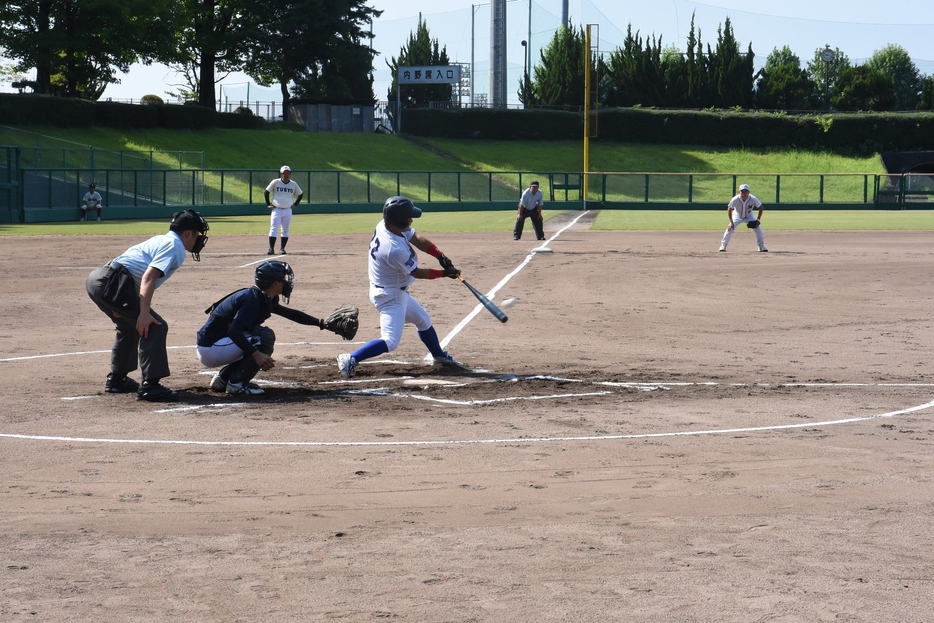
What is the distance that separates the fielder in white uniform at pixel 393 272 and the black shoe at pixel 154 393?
1.69m

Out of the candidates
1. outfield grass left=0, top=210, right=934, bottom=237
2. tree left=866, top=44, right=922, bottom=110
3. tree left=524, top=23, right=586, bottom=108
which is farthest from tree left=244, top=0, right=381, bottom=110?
tree left=866, top=44, right=922, bottom=110

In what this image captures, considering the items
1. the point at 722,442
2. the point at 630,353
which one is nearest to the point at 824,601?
the point at 722,442

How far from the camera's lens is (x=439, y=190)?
2084 inches

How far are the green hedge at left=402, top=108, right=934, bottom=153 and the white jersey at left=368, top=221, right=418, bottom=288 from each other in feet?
202

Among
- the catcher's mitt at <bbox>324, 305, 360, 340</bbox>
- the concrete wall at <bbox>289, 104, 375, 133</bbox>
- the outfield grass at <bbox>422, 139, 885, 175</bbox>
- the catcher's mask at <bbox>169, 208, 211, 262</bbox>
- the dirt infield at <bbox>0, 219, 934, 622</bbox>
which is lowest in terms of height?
the dirt infield at <bbox>0, 219, 934, 622</bbox>

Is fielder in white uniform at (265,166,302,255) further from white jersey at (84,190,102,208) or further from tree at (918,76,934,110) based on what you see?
tree at (918,76,934,110)

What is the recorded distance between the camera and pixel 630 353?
38.3ft

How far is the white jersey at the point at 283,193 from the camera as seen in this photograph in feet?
77.8

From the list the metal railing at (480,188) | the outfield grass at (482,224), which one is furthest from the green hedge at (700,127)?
the outfield grass at (482,224)

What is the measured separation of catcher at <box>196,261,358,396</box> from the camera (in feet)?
29.3

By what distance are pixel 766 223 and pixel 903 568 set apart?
35234mm

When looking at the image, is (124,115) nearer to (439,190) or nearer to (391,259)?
(439,190)

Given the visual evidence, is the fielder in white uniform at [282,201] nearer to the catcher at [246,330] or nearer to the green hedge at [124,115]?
the catcher at [246,330]

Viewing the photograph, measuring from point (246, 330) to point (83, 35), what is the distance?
54.4 meters
